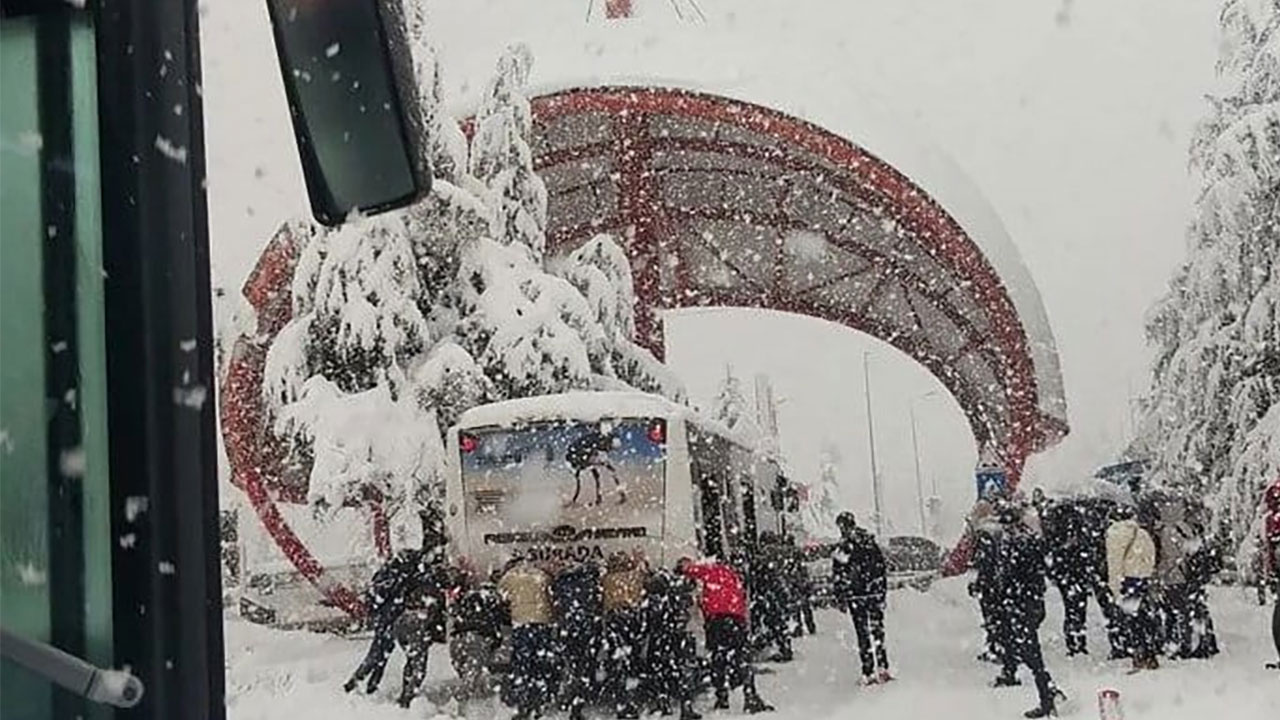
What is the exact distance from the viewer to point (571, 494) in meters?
7.58

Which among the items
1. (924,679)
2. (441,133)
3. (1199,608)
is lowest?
(924,679)

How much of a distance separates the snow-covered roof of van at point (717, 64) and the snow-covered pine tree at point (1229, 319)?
134cm

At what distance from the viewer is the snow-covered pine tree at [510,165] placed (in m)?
9.80

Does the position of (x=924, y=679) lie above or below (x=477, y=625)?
below

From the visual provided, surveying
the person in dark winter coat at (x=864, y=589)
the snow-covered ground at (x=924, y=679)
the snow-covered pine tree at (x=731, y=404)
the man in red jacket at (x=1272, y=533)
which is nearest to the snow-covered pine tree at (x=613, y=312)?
the snow-covered pine tree at (x=731, y=404)

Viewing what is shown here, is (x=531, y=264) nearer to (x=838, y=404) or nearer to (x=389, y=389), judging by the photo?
(x=389, y=389)

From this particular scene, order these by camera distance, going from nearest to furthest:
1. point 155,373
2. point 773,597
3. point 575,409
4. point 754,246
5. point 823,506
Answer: point 155,373 < point 575,409 < point 773,597 < point 823,506 < point 754,246

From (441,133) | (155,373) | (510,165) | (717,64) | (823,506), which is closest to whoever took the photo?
(155,373)

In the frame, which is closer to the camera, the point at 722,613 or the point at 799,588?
the point at 722,613

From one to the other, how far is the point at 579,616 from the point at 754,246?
3980 millimetres

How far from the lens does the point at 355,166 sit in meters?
0.94

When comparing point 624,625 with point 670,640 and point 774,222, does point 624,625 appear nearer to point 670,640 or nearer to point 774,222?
point 670,640

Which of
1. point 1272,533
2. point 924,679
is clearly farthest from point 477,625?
point 1272,533

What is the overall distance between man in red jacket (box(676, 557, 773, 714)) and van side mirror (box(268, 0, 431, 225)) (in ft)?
21.7
